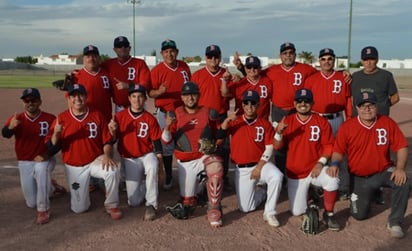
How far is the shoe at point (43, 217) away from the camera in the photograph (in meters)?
5.13

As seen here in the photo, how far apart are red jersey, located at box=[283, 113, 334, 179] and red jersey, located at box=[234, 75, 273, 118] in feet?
3.01

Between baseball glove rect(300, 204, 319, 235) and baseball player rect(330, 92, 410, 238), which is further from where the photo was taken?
baseball player rect(330, 92, 410, 238)

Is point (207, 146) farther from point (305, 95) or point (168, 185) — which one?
point (168, 185)

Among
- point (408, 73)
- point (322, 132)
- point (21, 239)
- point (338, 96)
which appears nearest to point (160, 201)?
point (21, 239)

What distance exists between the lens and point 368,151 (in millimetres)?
5188

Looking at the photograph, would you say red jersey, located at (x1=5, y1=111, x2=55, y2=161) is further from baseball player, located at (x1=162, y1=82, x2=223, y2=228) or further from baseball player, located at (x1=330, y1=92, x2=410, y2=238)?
baseball player, located at (x1=330, y1=92, x2=410, y2=238)

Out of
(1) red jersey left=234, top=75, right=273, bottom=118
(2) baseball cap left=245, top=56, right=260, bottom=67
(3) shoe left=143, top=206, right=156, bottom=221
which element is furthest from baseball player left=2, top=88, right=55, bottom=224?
(2) baseball cap left=245, top=56, right=260, bottom=67

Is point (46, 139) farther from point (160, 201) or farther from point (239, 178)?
point (239, 178)

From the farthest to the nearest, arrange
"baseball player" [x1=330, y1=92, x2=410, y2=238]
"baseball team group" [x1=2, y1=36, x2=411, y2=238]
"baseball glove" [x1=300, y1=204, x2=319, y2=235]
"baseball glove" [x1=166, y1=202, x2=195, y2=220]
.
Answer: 1. "baseball glove" [x1=166, y1=202, x2=195, y2=220]
2. "baseball team group" [x1=2, y1=36, x2=411, y2=238]
3. "baseball player" [x1=330, y1=92, x2=410, y2=238]
4. "baseball glove" [x1=300, y1=204, x2=319, y2=235]

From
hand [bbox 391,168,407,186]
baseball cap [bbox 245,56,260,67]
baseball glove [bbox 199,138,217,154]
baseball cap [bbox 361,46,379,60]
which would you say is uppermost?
baseball cap [bbox 361,46,379,60]

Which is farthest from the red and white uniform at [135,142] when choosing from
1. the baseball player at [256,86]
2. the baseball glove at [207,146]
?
the baseball player at [256,86]

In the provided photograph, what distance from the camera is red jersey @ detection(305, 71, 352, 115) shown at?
6.21 meters

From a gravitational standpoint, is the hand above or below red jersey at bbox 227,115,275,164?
below

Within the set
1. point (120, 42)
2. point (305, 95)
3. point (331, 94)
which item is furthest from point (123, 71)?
Result: point (331, 94)
